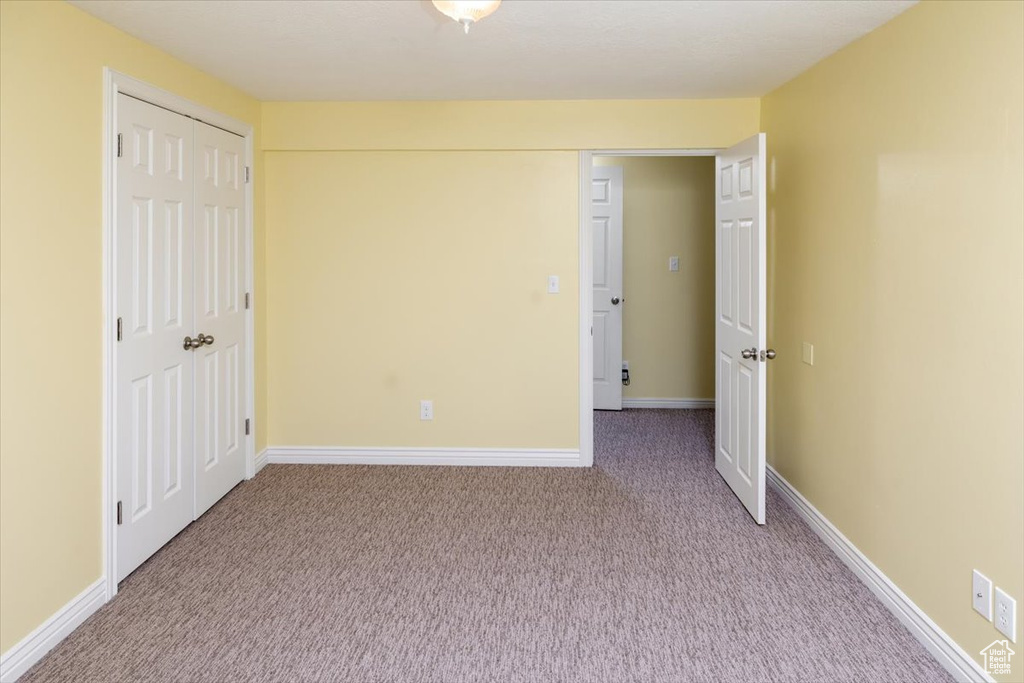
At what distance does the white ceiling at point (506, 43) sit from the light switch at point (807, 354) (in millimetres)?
1348

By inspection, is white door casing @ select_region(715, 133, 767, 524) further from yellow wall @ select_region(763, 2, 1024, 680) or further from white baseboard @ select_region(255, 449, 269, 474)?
white baseboard @ select_region(255, 449, 269, 474)

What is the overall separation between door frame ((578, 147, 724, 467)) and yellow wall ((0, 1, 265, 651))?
2.51 metres

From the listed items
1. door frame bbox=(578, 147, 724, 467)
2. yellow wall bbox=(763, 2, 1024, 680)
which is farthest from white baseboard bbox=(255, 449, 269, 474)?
yellow wall bbox=(763, 2, 1024, 680)

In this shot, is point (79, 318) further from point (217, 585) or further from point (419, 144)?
→ point (419, 144)

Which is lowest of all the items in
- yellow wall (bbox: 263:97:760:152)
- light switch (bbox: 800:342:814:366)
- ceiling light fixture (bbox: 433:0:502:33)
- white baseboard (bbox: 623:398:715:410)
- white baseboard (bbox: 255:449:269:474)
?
white baseboard (bbox: 255:449:269:474)

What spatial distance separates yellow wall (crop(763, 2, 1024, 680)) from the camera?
2.01m

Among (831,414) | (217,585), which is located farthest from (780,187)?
(217,585)

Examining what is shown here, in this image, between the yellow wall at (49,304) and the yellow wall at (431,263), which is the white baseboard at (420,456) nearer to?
the yellow wall at (431,263)

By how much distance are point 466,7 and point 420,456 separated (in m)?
2.97

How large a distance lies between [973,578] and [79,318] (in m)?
3.13

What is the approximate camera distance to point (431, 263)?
171 inches

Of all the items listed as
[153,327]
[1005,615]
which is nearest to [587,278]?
[153,327]

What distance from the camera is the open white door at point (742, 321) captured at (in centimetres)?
336

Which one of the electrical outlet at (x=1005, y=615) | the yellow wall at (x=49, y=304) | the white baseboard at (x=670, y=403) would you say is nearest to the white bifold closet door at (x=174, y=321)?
the yellow wall at (x=49, y=304)
